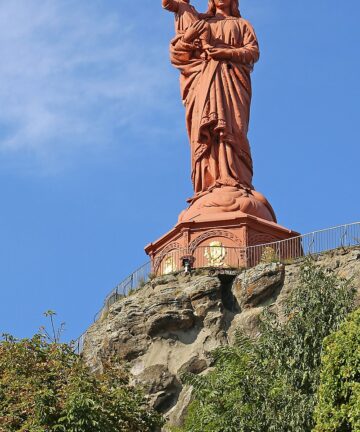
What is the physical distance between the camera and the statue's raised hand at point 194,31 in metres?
45.4

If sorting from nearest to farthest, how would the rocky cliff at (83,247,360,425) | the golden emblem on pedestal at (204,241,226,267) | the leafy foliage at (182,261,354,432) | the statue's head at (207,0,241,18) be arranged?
the leafy foliage at (182,261,354,432) < the rocky cliff at (83,247,360,425) < the golden emblem on pedestal at (204,241,226,267) < the statue's head at (207,0,241,18)

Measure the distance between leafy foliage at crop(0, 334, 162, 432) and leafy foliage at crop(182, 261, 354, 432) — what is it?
1342 mm

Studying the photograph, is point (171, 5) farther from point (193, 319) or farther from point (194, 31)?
point (193, 319)

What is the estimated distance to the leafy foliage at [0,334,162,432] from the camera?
104ft

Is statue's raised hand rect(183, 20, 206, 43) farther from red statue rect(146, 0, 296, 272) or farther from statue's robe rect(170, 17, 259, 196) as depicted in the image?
statue's robe rect(170, 17, 259, 196)

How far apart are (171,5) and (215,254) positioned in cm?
851

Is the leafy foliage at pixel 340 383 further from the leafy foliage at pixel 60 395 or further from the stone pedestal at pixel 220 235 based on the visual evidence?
the stone pedestal at pixel 220 235

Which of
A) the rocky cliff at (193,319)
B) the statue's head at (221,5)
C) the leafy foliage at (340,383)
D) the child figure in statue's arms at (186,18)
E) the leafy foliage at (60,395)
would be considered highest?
A: the statue's head at (221,5)

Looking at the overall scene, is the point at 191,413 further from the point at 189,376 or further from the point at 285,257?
the point at 285,257

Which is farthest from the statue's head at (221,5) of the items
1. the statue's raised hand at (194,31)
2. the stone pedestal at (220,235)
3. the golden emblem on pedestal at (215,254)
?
the golden emblem on pedestal at (215,254)

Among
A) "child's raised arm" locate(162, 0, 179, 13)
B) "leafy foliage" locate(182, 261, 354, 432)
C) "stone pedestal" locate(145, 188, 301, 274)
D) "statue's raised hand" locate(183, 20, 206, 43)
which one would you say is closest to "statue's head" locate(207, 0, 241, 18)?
"child's raised arm" locate(162, 0, 179, 13)

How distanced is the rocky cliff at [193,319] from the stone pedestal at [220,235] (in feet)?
3.19

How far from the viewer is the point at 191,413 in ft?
110

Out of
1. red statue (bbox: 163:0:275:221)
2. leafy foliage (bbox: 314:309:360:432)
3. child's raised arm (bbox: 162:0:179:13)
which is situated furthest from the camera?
child's raised arm (bbox: 162:0:179:13)
